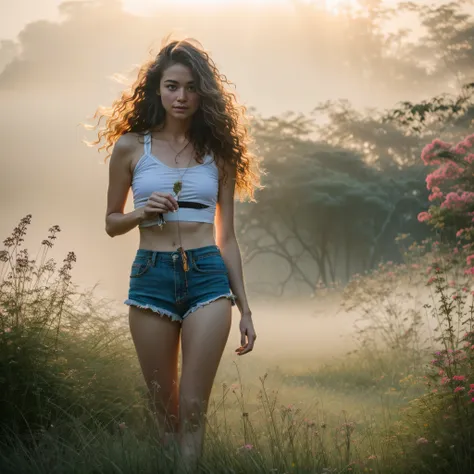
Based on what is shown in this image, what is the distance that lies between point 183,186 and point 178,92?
1.43ft

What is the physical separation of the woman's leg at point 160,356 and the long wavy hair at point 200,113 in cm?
73

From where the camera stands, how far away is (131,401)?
5.16 metres

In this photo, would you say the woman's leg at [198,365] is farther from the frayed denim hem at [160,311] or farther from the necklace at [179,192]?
the necklace at [179,192]

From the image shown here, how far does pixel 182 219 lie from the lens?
11.7 feet

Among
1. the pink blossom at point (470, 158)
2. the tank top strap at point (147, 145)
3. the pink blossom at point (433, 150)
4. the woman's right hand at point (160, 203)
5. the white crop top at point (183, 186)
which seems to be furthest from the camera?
the pink blossom at point (433, 150)

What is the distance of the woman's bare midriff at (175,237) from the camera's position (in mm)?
3549

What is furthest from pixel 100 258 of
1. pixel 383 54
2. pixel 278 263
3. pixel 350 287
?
pixel 278 263

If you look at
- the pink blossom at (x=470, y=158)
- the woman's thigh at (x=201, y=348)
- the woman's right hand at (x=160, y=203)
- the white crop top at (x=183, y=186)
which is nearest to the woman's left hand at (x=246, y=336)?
the woman's thigh at (x=201, y=348)

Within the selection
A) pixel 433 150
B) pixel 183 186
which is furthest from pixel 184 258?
pixel 433 150

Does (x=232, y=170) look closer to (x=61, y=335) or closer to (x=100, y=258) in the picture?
(x=61, y=335)

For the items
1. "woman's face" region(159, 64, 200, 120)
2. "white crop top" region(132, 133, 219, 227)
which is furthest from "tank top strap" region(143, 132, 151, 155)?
"woman's face" region(159, 64, 200, 120)

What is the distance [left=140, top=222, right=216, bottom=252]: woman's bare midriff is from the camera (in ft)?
11.6

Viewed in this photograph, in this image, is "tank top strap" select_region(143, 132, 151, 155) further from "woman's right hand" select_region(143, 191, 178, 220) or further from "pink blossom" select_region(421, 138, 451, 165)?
"pink blossom" select_region(421, 138, 451, 165)

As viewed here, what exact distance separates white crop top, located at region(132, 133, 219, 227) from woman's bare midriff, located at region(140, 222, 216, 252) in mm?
26
